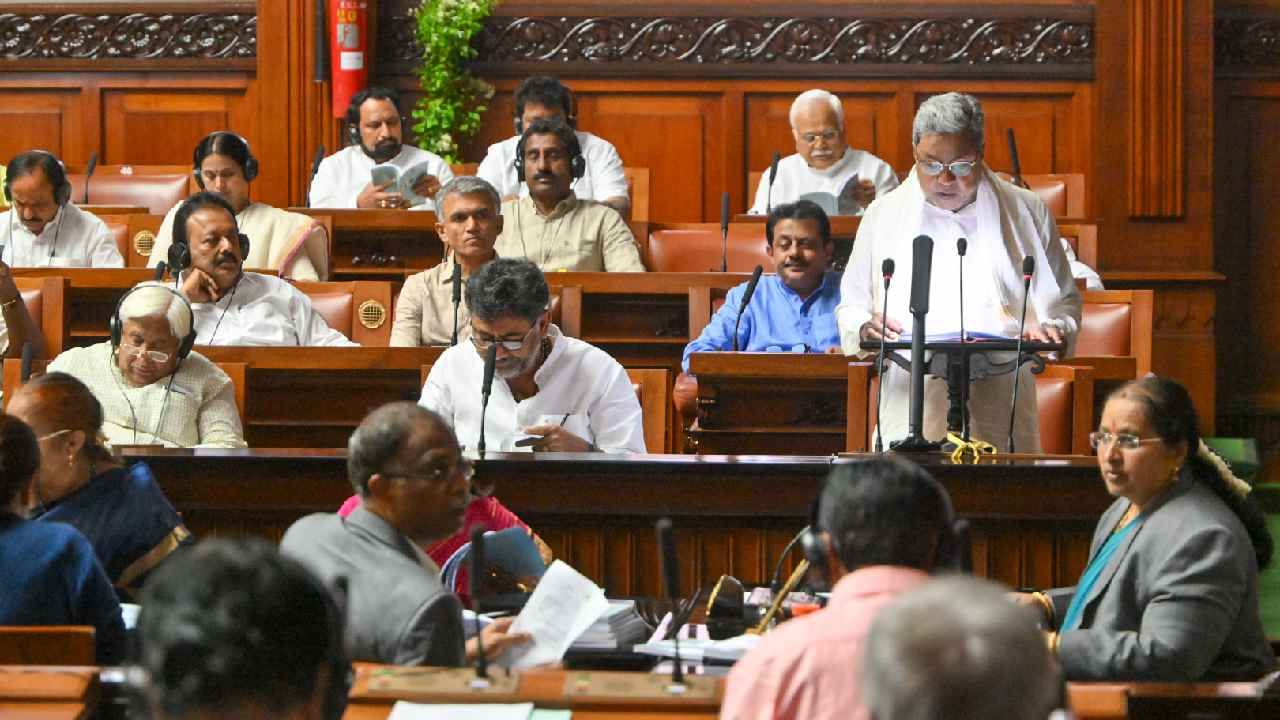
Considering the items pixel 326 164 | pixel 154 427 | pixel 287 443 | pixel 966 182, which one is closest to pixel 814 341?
pixel 966 182

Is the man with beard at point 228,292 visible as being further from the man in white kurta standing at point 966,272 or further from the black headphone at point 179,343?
the man in white kurta standing at point 966,272

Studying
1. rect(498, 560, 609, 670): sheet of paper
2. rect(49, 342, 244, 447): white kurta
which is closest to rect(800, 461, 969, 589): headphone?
rect(498, 560, 609, 670): sheet of paper

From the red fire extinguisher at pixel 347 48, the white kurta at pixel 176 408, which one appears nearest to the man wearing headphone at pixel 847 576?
the white kurta at pixel 176 408

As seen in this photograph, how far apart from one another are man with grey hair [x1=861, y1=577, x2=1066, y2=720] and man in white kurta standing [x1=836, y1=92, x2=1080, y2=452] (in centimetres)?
365

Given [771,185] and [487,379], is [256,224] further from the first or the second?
[487,379]

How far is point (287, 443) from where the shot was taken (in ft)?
18.1

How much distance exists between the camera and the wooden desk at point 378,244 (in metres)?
7.37

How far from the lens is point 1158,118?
883 centimetres

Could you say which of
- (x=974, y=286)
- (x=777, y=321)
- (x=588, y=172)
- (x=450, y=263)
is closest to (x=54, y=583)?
(x=974, y=286)

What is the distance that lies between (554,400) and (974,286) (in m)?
1.18

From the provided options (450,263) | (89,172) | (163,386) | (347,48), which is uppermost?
(347,48)

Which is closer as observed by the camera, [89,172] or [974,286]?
[974,286]

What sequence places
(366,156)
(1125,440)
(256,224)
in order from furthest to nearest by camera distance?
(366,156)
(256,224)
(1125,440)

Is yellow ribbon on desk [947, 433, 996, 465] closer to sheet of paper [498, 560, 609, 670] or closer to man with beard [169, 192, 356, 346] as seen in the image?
sheet of paper [498, 560, 609, 670]
